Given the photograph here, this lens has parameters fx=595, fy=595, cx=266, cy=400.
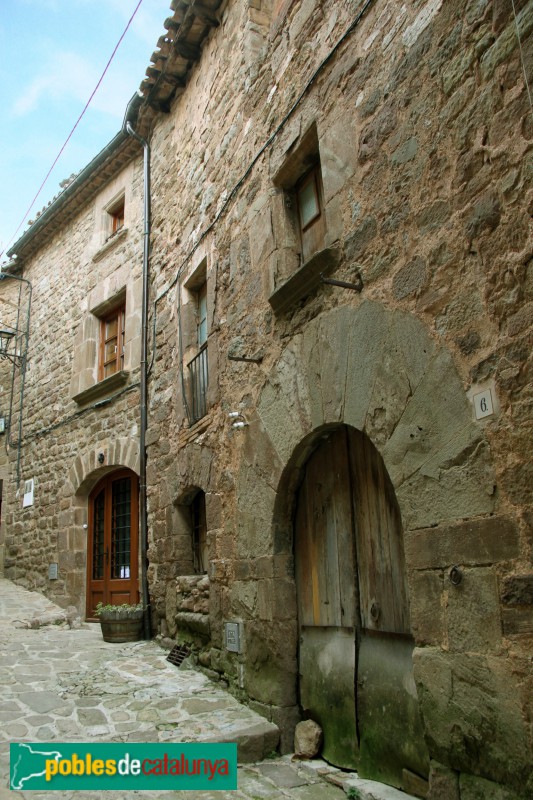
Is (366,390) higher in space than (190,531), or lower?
higher

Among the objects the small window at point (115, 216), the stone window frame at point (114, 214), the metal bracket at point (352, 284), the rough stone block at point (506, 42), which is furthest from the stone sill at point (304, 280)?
the small window at point (115, 216)

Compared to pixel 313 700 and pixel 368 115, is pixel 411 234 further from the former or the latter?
pixel 313 700

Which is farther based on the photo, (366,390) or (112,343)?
(112,343)

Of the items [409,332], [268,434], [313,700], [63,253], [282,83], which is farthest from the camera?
[63,253]

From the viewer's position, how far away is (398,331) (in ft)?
8.96

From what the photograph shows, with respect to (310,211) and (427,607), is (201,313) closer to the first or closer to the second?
(310,211)

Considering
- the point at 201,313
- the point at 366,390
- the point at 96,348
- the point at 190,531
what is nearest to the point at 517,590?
the point at 366,390

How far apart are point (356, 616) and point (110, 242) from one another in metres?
6.57

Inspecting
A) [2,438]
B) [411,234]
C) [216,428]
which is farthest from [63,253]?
[411,234]

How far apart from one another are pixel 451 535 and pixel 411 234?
1.36 meters

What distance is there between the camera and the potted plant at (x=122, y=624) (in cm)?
583

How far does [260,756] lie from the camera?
10.8 ft

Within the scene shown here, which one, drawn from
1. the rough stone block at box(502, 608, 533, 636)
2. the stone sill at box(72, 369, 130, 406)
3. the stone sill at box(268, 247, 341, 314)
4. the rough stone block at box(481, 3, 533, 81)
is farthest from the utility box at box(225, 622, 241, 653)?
the stone sill at box(72, 369, 130, 406)

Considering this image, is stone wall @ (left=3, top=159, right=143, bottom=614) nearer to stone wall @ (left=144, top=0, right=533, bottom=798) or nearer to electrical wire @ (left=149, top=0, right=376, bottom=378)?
electrical wire @ (left=149, top=0, right=376, bottom=378)
